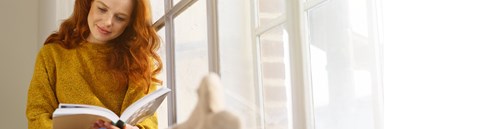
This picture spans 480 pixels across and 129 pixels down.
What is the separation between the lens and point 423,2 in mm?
1195

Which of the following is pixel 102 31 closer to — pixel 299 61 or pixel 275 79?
pixel 275 79

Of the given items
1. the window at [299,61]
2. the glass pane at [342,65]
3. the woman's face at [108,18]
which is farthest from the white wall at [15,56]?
the glass pane at [342,65]

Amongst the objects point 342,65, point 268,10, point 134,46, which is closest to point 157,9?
point 134,46

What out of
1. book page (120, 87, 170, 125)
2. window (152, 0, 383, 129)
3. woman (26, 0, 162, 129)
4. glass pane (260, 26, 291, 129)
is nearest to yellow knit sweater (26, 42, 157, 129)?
woman (26, 0, 162, 129)

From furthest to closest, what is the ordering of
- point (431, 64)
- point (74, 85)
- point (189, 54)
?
point (74, 85)
point (189, 54)
point (431, 64)

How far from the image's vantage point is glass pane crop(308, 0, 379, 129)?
1298 mm

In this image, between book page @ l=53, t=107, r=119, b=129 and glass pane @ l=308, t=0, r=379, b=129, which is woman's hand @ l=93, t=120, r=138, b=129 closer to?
book page @ l=53, t=107, r=119, b=129

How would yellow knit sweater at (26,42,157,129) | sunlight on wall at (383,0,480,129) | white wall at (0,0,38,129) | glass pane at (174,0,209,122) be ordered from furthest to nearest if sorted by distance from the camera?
white wall at (0,0,38,129)
yellow knit sweater at (26,42,157,129)
glass pane at (174,0,209,122)
sunlight on wall at (383,0,480,129)

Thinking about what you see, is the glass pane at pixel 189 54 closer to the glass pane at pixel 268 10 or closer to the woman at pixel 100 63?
the woman at pixel 100 63

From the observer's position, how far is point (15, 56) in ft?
9.20

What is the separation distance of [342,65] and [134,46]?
0.84 metres

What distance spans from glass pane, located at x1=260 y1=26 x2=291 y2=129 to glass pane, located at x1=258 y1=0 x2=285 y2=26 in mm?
33

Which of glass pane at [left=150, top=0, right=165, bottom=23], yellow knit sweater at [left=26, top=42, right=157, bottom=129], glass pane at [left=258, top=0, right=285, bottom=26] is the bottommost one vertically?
yellow knit sweater at [left=26, top=42, right=157, bottom=129]

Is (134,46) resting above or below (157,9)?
below
